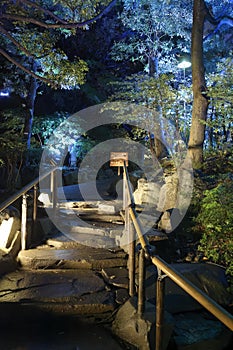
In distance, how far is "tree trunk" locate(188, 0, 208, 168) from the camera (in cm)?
844

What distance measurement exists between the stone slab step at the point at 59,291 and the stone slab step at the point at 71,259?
0.12m

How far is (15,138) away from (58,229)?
3759 mm

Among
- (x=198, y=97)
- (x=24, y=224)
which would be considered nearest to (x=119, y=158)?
(x=24, y=224)

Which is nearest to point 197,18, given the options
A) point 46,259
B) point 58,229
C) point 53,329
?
point 58,229

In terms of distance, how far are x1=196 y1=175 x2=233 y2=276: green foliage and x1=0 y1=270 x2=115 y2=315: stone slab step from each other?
90.3 inches

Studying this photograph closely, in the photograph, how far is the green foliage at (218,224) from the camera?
5.29 metres

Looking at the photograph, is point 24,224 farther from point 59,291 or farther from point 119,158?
point 119,158

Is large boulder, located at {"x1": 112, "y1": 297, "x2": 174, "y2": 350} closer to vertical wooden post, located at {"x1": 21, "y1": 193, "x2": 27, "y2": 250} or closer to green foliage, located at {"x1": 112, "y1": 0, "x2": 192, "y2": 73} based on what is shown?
vertical wooden post, located at {"x1": 21, "y1": 193, "x2": 27, "y2": 250}

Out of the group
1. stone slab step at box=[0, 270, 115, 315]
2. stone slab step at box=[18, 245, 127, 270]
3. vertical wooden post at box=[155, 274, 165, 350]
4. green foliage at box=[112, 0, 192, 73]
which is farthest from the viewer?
green foliage at box=[112, 0, 192, 73]

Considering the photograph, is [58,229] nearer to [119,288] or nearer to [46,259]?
[46,259]

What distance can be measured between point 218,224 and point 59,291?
330 cm

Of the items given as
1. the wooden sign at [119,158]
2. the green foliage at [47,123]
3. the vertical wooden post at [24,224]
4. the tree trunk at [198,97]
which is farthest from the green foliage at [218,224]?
the green foliage at [47,123]

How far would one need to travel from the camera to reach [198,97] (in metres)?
8.52

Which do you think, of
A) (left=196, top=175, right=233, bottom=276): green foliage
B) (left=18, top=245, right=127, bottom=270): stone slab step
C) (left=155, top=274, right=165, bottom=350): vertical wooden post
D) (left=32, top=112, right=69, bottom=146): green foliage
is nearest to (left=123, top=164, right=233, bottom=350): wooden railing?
(left=155, top=274, right=165, bottom=350): vertical wooden post
